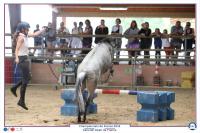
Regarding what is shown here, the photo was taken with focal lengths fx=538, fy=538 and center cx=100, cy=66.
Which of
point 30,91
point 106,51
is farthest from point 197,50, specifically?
point 30,91

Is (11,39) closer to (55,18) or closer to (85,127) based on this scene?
(55,18)

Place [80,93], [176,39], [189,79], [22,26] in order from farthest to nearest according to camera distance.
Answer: [176,39] → [189,79] → [80,93] → [22,26]

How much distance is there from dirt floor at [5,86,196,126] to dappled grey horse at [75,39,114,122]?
0.74 feet

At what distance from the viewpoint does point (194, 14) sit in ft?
16.7

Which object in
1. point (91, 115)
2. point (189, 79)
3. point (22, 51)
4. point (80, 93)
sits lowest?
point (91, 115)

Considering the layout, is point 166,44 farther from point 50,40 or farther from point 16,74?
point 16,74

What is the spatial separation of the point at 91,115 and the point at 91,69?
0.63 meters

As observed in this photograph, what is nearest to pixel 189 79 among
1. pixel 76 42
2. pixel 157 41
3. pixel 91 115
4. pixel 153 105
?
pixel 153 105

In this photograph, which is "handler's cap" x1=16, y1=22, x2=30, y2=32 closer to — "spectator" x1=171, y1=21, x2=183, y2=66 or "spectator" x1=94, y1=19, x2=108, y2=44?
"spectator" x1=94, y1=19, x2=108, y2=44

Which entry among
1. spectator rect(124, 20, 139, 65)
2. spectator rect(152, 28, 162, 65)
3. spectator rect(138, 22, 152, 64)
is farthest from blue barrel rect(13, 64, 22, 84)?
spectator rect(152, 28, 162, 65)

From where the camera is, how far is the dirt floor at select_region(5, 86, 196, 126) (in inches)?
240

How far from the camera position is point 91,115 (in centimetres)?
679

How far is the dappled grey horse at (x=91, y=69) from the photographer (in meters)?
6.39
